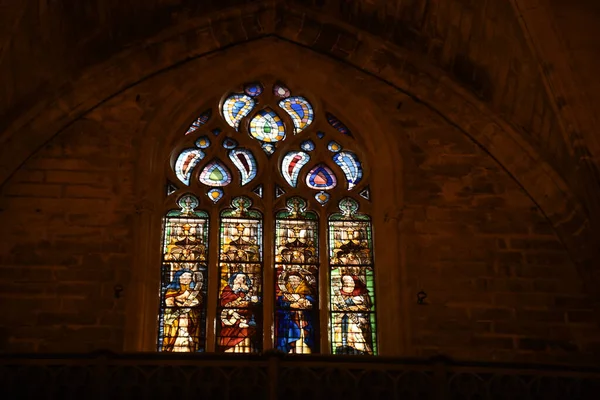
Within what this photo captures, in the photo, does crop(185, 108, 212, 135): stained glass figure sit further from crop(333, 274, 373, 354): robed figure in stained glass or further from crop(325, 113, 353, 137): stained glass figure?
crop(333, 274, 373, 354): robed figure in stained glass

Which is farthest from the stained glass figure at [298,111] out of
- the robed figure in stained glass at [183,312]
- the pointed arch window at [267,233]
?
the robed figure in stained glass at [183,312]

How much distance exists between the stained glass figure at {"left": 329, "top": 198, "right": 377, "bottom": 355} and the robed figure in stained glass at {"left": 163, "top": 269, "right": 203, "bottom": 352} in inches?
50.0

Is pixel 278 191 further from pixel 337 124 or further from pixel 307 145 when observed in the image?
pixel 337 124

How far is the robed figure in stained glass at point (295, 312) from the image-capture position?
34.3ft

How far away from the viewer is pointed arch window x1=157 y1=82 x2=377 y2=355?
1052 cm

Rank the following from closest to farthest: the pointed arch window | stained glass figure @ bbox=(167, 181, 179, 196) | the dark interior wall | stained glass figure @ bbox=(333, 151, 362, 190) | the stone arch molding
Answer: the dark interior wall, the pointed arch window, the stone arch molding, stained glass figure @ bbox=(167, 181, 179, 196), stained glass figure @ bbox=(333, 151, 362, 190)

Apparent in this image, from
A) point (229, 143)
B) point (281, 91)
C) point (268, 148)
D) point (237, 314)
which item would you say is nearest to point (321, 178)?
point (268, 148)

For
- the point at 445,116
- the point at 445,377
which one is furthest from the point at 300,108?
the point at 445,377

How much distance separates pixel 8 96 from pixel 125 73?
4.33 ft

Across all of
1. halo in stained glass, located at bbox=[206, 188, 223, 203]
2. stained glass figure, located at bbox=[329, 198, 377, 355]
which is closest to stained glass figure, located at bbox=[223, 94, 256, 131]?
halo in stained glass, located at bbox=[206, 188, 223, 203]

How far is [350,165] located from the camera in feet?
37.7

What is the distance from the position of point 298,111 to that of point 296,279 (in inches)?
76.1

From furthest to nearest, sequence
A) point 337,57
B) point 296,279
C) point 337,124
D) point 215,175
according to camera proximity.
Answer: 1. point 337,57
2. point 337,124
3. point 215,175
4. point 296,279

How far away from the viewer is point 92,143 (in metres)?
11.0
